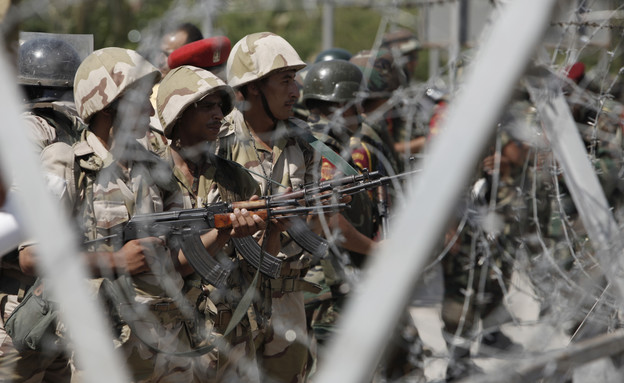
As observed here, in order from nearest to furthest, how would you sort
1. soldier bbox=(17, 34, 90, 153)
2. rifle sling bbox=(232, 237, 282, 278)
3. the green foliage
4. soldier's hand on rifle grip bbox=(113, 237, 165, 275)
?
soldier's hand on rifle grip bbox=(113, 237, 165, 275) → rifle sling bbox=(232, 237, 282, 278) → soldier bbox=(17, 34, 90, 153) → the green foliage

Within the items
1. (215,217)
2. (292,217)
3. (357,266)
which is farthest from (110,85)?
(357,266)

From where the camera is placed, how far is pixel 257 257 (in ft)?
11.5

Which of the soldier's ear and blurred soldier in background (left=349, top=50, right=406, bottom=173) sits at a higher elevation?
the soldier's ear

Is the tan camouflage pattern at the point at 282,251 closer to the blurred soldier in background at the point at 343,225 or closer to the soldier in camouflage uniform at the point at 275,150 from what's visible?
the soldier in camouflage uniform at the point at 275,150

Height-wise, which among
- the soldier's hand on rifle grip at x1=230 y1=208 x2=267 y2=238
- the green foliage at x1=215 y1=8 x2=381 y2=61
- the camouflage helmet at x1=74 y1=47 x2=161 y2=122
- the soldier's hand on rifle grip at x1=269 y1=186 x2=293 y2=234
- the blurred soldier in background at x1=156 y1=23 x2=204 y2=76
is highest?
the camouflage helmet at x1=74 y1=47 x2=161 y2=122

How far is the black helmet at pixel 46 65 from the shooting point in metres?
4.00

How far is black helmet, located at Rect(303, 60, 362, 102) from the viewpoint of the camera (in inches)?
203

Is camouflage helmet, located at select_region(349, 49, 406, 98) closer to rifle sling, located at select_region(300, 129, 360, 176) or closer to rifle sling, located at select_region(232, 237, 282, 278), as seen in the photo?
rifle sling, located at select_region(300, 129, 360, 176)

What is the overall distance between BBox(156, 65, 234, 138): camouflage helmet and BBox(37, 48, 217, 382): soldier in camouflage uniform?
0.11 metres

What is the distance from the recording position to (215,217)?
3.18m

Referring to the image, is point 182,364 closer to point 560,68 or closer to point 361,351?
point 560,68

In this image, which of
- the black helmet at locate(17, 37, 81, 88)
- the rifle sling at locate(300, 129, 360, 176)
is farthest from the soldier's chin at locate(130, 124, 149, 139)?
the black helmet at locate(17, 37, 81, 88)

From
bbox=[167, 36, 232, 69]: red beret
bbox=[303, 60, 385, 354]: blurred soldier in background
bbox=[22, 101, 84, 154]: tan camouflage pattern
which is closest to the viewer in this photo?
bbox=[22, 101, 84, 154]: tan camouflage pattern

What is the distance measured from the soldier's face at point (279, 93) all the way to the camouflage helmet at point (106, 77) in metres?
0.70
